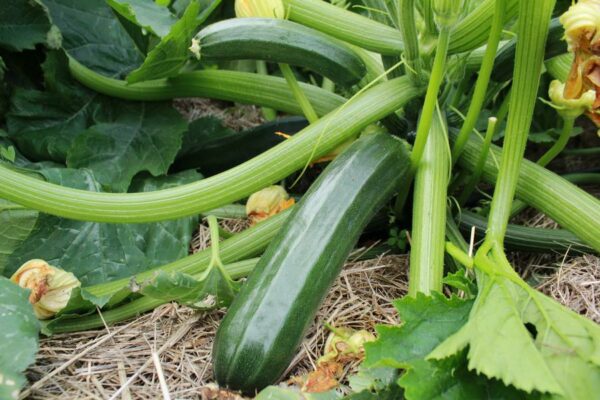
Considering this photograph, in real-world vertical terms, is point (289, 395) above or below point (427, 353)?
below

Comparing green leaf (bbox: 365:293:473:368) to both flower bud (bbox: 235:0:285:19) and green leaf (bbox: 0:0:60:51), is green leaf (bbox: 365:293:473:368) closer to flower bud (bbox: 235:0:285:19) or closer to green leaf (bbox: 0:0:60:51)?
flower bud (bbox: 235:0:285:19)

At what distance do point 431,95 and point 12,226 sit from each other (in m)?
1.01

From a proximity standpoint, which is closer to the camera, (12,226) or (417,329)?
(417,329)

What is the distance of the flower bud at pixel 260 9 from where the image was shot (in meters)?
1.81

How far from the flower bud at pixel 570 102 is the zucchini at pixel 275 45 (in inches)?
21.1

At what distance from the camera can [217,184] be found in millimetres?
1617

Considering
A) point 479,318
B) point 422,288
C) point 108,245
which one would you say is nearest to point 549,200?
point 422,288

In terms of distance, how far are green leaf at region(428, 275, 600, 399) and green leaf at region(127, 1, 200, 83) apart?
3.02 feet

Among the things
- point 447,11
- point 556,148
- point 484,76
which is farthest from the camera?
point 556,148

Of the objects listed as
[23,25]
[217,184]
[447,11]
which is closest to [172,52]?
[217,184]

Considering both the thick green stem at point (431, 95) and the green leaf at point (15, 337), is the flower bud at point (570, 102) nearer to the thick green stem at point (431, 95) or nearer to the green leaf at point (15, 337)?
the thick green stem at point (431, 95)

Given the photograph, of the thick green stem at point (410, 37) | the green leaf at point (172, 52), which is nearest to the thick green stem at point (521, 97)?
the thick green stem at point (410, 37)

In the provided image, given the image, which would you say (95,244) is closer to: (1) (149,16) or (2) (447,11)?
(1) (149,16)

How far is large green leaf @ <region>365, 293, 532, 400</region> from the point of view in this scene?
1137mm
